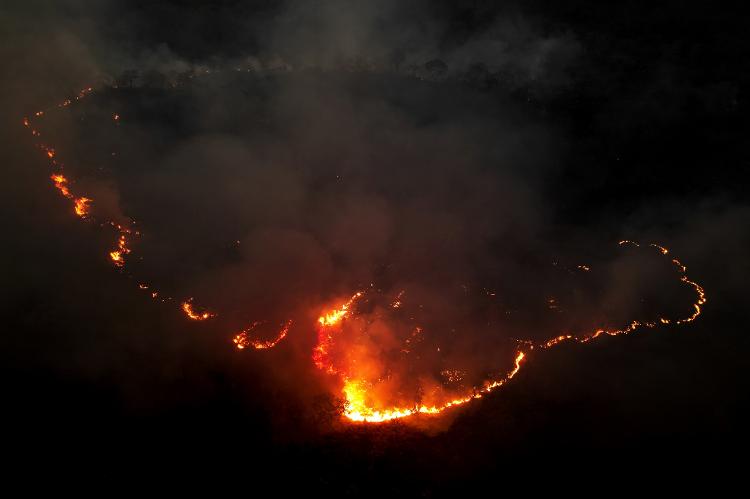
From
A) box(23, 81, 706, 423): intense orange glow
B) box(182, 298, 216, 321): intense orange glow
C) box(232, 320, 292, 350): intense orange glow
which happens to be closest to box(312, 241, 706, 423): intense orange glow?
box(23, 81, 706, 423): intense orange glow

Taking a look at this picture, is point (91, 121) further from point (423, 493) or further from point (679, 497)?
point (679, 497)

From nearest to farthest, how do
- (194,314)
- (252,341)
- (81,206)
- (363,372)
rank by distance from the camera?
(363,372) → (252,341) → (194,314) → (81,206)

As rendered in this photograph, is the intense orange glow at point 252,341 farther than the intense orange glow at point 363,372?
Yes

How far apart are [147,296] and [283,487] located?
17.2ft

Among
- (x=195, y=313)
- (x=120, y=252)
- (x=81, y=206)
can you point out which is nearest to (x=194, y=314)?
(x=195, y=313)

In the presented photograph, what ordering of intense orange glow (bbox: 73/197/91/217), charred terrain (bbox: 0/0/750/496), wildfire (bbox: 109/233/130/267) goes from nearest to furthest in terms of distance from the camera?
charred terrain (bbox: 0/0/750/496)
wildfire (bbox: 109/233/130/267)
intense orange glow (bbox: 73/197/91/217)

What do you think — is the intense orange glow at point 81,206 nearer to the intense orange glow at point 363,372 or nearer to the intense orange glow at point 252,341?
the intense orange glow at point 252,341

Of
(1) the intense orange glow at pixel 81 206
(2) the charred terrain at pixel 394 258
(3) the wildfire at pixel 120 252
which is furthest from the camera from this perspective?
(1) the intense orange glow at pixel 81 206

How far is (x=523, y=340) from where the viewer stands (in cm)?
991

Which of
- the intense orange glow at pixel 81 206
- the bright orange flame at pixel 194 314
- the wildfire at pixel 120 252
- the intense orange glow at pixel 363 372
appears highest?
the intense orange glow at pixel 81 206

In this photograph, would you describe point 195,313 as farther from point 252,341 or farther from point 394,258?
point 394,258

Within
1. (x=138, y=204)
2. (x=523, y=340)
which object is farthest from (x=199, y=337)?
(x=523, y=340)

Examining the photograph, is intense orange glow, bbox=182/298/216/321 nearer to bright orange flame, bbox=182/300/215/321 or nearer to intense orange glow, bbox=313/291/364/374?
bright orange flame, bbox=182/300/215/321

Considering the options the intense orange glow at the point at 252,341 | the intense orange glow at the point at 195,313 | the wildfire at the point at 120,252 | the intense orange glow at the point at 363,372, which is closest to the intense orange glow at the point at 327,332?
the intense orange glow at the point at 363,372
